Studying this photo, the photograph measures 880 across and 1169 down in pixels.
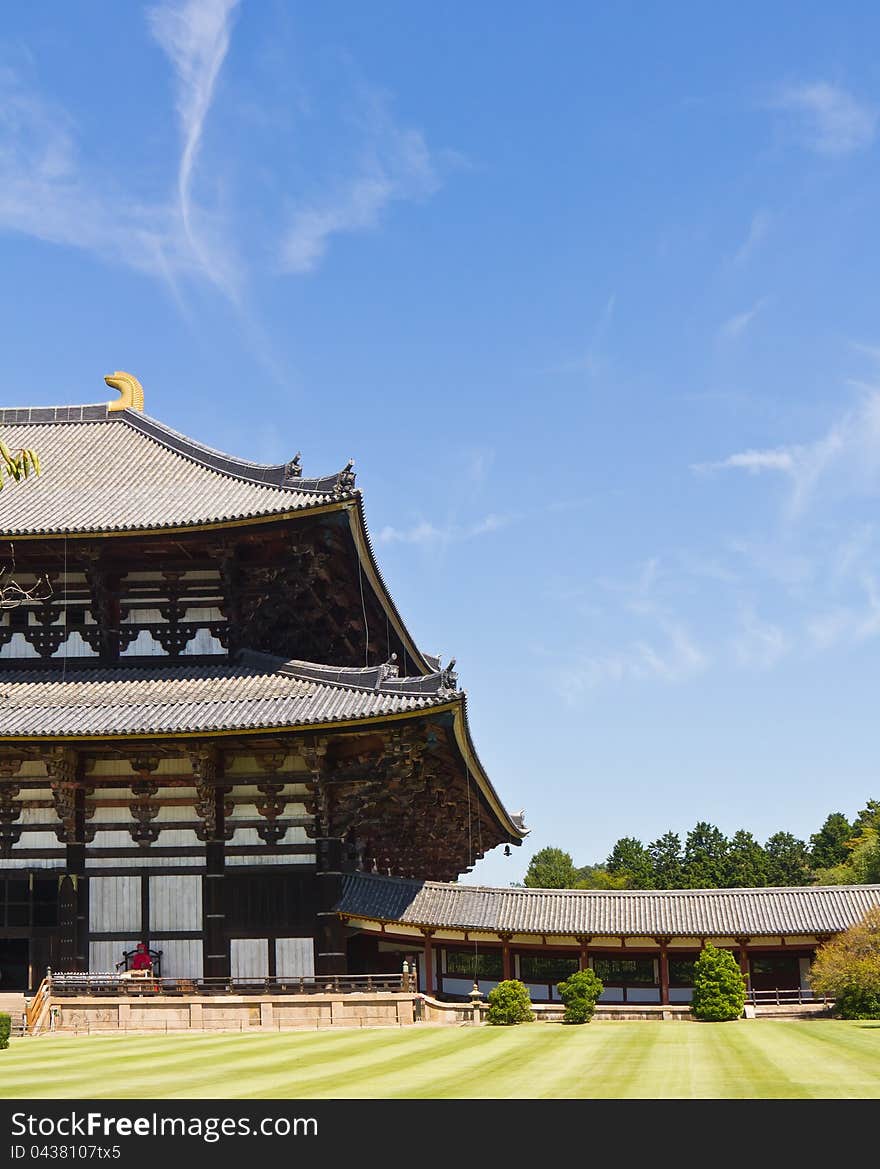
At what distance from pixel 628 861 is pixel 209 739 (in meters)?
115

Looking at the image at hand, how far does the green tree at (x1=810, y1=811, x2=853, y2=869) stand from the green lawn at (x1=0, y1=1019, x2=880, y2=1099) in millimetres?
106277

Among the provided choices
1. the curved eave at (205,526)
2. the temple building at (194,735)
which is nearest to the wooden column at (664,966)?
the temple building at (194,735)

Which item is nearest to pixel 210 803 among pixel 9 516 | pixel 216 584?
pixel 216 584

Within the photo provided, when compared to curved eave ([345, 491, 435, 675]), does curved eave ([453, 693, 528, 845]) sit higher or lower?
lower

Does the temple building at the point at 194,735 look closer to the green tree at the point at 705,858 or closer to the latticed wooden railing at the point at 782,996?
the latticed wooden railing at the point at 782,996

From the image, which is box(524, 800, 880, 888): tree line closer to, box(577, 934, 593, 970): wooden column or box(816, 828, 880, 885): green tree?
box(816, 828, 880, 885): green tree

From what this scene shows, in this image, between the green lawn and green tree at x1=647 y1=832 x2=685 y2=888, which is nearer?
the green lawn

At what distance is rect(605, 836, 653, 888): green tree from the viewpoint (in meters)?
131

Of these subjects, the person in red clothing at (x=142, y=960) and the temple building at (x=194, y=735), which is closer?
the person in red clothing at (x=142, y=960)

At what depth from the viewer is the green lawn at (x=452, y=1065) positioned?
1670 cm

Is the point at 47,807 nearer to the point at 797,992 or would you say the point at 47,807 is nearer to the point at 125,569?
the point at 125,569

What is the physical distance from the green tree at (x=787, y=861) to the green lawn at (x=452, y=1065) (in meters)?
98.9

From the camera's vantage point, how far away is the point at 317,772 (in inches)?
1310

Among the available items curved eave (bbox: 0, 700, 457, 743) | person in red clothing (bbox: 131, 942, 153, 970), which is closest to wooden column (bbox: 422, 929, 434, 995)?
person in red clothing (bbox: 131, 942, 153, 970)
